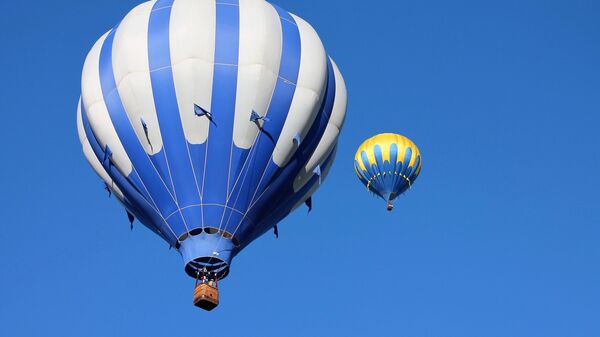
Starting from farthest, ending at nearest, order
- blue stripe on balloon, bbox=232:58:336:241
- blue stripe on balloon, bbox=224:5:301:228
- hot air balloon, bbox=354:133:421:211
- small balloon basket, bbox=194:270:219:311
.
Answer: hot air balloon, bbox=354:133:421:211, blue stripe on balloon, bbox=232:58:336:241, blue stripe on balloon, bbox=224:5:301:228, small balloon basket, bbox=194:270:219:311

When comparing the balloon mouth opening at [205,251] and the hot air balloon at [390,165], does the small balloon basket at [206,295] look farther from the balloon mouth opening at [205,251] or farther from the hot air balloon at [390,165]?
the hot air balloon at [390,165]

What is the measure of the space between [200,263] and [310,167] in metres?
2.78

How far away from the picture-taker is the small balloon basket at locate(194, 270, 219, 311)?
919 inches

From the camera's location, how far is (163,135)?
23.8 meters

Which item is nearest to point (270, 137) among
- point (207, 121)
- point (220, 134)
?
point (220, 134)

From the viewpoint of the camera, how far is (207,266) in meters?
23.8

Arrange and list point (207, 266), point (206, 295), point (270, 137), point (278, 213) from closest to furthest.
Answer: point (206, 295) → point (207, 266) → point (270, 137) → point (278, 213)

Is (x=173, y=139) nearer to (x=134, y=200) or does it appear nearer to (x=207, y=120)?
(x=207, y=120)

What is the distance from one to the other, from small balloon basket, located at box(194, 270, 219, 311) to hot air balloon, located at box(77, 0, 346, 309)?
0.07 ft

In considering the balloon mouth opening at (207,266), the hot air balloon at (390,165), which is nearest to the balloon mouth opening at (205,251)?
the balloon mouth opening at (207,266)

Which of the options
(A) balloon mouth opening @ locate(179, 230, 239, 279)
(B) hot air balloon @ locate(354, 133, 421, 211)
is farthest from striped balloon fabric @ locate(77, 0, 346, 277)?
(B) hot air balloon @ locate(354, 133, 421, 211)

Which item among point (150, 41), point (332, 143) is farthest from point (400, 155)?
point (150, 41)

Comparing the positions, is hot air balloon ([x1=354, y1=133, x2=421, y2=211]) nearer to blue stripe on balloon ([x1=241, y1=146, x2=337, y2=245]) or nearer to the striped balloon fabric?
blue stripe on balloon ([x1=241, y1=146, x2=337, y2=245])

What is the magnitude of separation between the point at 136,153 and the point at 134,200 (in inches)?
40.2
